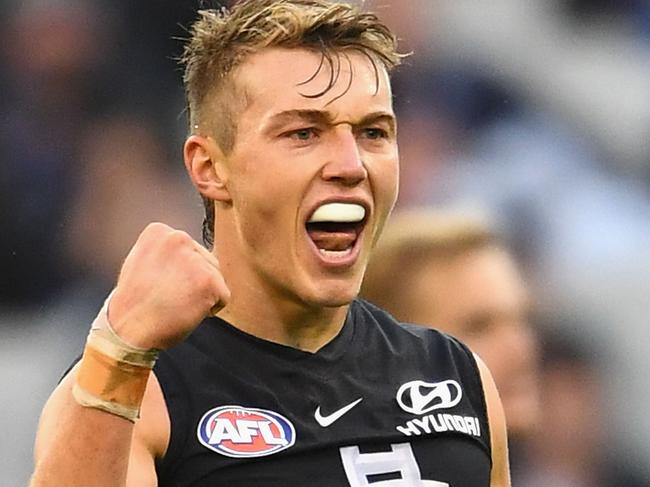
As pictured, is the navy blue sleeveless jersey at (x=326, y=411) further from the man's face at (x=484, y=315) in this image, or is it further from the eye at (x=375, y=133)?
the man's face at (x=484, y=315)

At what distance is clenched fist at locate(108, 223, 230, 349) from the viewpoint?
174cm

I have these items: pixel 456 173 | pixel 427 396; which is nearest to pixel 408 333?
pixel 427 396

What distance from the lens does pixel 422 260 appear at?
341 centimetres

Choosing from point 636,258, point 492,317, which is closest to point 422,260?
point 492,317

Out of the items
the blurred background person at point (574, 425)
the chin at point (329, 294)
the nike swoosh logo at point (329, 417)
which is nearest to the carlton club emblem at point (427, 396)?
the nike swoosh logo at point (329, 417)

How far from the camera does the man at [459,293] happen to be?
3414mm

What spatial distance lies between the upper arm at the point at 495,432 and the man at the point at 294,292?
44mm

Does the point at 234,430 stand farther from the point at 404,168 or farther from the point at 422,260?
the point at 404,168

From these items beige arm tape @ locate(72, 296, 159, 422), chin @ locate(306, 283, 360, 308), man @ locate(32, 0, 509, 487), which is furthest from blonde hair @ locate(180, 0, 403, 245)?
beige arm tape @ locate(72, 296, 159, 422)

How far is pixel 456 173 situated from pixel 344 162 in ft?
6.83

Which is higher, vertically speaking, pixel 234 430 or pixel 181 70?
pixel 181 70

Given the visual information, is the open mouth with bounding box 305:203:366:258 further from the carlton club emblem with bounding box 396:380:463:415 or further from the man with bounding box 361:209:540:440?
the man with bounding box 361:209:540:440

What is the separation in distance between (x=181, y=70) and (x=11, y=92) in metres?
0.50

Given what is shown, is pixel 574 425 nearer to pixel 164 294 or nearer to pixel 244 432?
pixel 244 432
